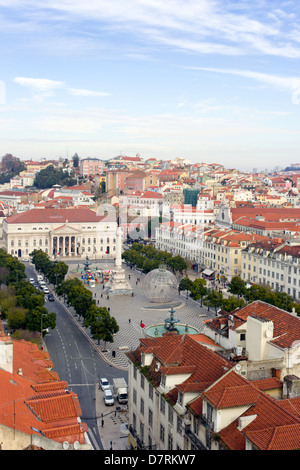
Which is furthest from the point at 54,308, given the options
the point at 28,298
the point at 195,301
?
the point at 195,301

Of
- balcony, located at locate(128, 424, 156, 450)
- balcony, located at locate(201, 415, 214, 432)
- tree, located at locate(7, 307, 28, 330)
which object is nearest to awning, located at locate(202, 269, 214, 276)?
tree, located at locate(7, 307, 28, 330)

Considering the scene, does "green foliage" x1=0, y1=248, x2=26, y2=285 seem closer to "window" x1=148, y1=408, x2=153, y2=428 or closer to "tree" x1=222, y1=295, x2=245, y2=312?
"tree" x1=222, y1=295, x2=245, y2=312

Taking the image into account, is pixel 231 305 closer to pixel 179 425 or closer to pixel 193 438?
pixel 179 425

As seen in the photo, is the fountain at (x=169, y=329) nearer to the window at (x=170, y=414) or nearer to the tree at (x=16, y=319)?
the tree at (x=16, y=319)

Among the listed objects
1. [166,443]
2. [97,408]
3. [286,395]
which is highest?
[286,395]

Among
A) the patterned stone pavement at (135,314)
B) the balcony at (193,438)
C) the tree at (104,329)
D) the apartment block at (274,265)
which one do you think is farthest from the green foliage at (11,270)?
the balcony at (193,438)

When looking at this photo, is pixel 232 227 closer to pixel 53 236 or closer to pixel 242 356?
pixel 53 236
